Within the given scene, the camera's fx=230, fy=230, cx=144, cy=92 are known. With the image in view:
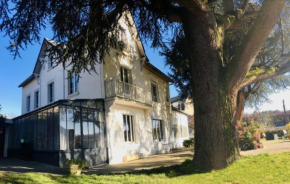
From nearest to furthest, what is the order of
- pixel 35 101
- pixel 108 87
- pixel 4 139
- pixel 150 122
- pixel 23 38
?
pixel 23 38 < pixel 108 87 < pixel 4 139 < pixel 150 122 < pixel 35 101

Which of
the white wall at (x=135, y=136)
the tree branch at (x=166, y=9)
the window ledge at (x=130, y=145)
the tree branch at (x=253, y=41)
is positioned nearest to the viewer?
the tree branch at (x=253, y=41)

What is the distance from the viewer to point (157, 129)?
20.9 m

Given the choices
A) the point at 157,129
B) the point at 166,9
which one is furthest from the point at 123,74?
the point at 166,9

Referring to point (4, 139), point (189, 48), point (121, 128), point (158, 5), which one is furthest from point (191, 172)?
point (4, 139)

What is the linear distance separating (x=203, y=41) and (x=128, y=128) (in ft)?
33.4

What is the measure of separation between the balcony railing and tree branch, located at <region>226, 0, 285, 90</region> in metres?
7.85

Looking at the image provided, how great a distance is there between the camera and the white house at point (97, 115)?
12445mm

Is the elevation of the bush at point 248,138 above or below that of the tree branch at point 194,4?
below

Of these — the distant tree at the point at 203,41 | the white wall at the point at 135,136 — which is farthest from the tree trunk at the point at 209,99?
the white wall at the point at 135,136

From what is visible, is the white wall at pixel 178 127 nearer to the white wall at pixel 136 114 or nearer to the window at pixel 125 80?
the white wall at pixel 136 114

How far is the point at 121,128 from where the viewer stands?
15.6 metres

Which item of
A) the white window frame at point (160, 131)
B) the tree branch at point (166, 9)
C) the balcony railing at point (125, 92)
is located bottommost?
the white window frame at point (160, 131)

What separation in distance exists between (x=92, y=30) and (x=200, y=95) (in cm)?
525

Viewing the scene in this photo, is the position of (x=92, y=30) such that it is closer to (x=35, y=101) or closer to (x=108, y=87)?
(x=108, y=87)
